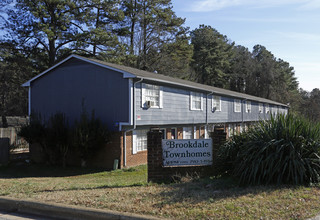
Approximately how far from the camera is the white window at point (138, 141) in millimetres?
15898

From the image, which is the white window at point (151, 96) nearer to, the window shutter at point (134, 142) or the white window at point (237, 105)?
the window shutter at point (134, 142)

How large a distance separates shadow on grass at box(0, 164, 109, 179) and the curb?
7.88 m

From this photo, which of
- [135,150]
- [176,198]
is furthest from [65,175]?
[176,198]

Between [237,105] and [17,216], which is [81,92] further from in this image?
[237,105]

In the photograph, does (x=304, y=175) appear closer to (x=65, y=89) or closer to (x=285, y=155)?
(x=285, y=155)

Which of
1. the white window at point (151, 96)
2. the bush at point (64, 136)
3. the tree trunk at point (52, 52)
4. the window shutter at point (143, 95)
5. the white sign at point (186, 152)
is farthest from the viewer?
the tree trunk at point (52, 52)

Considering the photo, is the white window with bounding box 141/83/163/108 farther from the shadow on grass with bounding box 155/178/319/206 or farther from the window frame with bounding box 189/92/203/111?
the shadow on grass with bounding box 155/178/319/206

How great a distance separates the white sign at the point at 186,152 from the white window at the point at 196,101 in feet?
38.9

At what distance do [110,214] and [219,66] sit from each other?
48.6 meters

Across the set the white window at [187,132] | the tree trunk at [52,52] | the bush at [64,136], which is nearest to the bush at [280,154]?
the bush at [64,136]

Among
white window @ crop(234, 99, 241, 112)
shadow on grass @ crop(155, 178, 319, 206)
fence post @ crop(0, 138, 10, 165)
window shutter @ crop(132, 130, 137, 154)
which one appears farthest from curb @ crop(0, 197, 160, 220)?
white window @ crop(234, 99, 241, 112)

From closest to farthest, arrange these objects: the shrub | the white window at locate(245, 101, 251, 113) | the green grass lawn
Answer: the green grass lawn → the shrub → the white window at locate(245, 101, 251, 113)

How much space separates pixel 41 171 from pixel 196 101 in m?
11.1

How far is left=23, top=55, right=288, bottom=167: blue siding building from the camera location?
1498 cm
